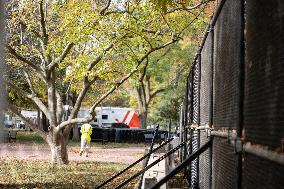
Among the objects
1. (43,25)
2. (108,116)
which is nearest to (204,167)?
(43,25)

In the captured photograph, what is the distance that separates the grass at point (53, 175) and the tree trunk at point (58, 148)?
26.5 inches

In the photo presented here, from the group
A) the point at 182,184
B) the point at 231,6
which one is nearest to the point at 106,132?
the point at 182,184

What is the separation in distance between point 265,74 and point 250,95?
45cm

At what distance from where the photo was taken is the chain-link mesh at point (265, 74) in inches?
84.4

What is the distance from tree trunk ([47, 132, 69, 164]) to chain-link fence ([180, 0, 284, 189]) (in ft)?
55.9

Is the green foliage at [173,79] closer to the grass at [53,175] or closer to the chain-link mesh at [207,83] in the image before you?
the grass at [53,175]

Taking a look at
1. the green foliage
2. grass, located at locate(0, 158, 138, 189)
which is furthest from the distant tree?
the green foliage

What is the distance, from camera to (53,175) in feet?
55.4

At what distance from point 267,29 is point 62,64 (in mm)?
19124

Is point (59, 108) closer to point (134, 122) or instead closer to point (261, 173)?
point (261, 173)

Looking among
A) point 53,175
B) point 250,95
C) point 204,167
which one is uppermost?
point 250,95

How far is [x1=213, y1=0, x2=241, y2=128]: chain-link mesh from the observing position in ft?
11.5

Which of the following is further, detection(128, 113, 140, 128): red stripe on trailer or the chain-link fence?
detection(128, 113, 140, 128): red stripe on trailer

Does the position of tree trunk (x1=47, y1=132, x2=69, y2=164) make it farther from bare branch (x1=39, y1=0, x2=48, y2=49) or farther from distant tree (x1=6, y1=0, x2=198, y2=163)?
bare branch (x1=39, y1=0, x2=48, y2=49)
